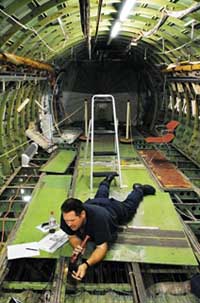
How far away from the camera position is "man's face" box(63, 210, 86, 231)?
10.3 feet

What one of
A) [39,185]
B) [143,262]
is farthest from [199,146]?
[143,262]

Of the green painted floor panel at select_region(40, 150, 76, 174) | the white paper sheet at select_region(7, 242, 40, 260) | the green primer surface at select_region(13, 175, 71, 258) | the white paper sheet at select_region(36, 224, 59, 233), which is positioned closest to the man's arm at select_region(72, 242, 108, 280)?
the green primer surface at select_region(13, 175, 71, 258)

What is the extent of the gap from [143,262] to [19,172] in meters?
4.35

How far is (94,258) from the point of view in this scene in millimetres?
3367

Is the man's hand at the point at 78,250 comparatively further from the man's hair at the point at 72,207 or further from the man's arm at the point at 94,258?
the man's hair at the point at 72,207

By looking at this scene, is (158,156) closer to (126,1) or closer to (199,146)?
(199,146)

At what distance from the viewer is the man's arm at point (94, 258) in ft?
10.6

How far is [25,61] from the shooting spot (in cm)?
625

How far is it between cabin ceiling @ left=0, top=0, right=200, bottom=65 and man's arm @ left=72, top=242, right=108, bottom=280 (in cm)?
266

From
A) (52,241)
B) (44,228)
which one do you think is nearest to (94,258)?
(52,241)

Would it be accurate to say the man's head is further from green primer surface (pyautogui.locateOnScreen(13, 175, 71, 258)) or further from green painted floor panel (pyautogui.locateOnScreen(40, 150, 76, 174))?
green painted floor panel (pyautogui.locateOnScreen(40, 150, 76, 174))

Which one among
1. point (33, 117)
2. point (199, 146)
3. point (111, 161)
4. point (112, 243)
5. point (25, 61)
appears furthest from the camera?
point (33, 117)

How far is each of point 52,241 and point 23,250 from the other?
0.34 meters

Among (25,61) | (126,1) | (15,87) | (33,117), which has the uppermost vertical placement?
(126,1)
